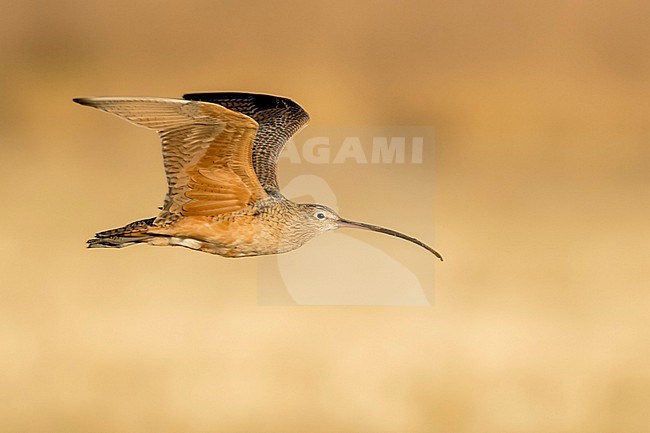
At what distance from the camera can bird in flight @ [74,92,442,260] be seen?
225 cm

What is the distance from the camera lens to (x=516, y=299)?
8.77 feet

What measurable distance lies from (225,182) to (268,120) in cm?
26

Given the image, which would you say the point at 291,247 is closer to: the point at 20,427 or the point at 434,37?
the point at 434,37

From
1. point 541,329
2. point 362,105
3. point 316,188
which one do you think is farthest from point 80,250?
point 541,329

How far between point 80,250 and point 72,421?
1.72ft

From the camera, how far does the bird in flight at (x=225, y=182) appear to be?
2252 mm

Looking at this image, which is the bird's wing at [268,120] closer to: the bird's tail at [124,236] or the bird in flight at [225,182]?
the bird in flight at [225,182]

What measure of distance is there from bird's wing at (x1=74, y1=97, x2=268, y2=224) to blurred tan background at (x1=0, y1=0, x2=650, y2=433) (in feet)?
0.68

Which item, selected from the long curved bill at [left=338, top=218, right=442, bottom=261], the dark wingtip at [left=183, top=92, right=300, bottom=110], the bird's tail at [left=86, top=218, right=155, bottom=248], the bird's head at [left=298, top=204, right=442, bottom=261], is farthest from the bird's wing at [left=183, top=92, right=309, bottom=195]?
the bird's tail at [left=86, top=218, right=155, bottom=248]

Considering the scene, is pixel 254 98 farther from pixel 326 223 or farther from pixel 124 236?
pixel 124 236

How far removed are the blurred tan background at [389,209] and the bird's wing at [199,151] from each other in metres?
0.21

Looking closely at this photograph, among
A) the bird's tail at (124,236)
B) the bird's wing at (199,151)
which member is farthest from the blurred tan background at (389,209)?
the bird's wing at (199,151)

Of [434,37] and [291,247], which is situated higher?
[434,37]

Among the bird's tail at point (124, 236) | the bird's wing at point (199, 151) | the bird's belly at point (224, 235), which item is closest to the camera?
the bird's wing at point (199, 151)
